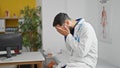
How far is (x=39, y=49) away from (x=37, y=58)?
1.61m

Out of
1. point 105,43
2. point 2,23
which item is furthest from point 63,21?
point 2,23

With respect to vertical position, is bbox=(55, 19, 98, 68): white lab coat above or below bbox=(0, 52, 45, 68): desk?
above

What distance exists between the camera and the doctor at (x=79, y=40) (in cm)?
175

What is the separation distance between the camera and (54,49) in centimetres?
474

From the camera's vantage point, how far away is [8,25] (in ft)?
20.0

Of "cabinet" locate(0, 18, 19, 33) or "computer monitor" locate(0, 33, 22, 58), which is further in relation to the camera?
"cabinet" locate(0, 18, 19, 33)

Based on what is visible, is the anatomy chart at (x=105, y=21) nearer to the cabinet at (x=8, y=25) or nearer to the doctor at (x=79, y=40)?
the doctor at (x=79, y=40)

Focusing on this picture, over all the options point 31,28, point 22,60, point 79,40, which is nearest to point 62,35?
point 22,60

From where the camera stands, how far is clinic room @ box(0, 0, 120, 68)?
184 cm

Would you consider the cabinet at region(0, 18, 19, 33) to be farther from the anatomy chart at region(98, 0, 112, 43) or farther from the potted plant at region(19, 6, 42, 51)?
the anatomy chart at region(98, 0, 112, 43)

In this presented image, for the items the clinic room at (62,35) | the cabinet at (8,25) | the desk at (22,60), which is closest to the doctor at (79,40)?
the clinic room at (62,35)

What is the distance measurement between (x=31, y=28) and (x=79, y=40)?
3.19 meters

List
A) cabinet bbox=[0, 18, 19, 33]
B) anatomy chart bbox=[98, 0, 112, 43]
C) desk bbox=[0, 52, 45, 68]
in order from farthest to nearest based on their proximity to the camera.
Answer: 1. cabinet bbox=[0, 18, 19, 33]
2. anatomy chart bbox=[98, 0, 112, 43]
3. desk bbox=[0, 52, 45, 68]

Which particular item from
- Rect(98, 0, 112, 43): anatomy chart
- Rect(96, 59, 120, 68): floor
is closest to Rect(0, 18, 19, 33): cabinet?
Rect(98, 0, 112, 43): anatomy chart
